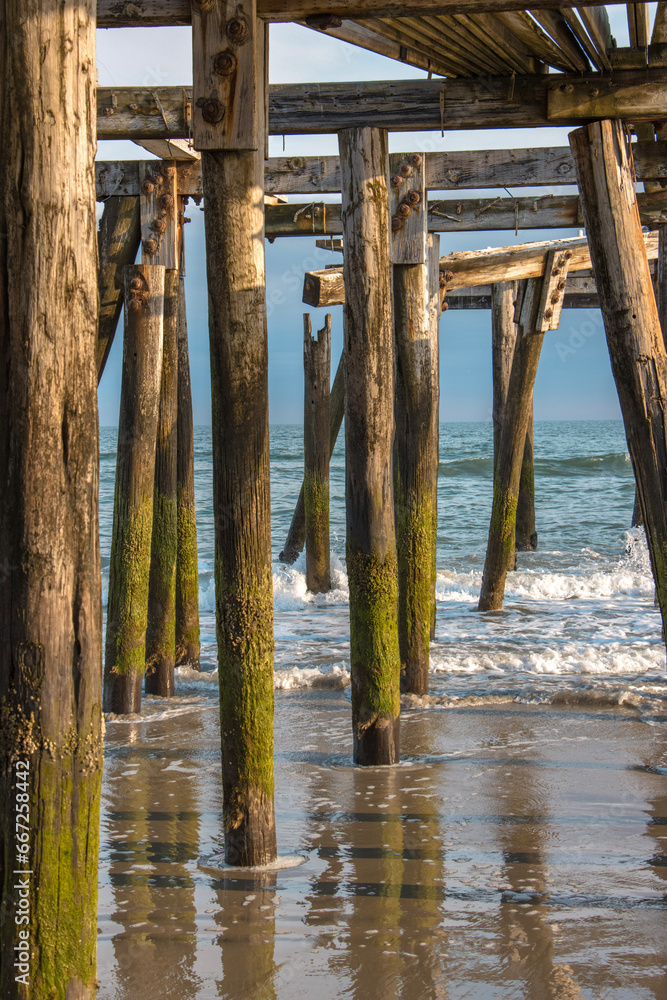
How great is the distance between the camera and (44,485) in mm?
2201

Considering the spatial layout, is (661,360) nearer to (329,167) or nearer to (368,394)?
Result: (368,394)

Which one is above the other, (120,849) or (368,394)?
(368,394)

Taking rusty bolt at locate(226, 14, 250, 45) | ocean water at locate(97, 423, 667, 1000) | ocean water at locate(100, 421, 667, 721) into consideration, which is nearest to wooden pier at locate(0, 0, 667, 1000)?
rusty bolt at locate(226, 14, 250, 45)

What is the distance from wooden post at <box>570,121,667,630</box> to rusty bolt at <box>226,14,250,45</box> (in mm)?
1884

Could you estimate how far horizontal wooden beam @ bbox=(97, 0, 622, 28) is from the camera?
Result: 3.58 metres

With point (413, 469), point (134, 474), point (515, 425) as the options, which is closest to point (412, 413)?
point (413, 469)

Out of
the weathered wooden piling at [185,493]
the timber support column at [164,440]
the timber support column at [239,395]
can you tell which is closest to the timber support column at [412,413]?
the timber support column at [164,440]

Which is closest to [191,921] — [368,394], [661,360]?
[368,394]

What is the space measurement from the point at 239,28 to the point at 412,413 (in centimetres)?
322

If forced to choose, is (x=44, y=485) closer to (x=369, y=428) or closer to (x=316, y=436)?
(x=369, y=428)

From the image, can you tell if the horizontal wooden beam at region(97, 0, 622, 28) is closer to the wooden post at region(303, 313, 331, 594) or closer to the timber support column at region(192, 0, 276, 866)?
the timber support column at region(192, 0, 276, 866)

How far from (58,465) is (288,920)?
5.96ft

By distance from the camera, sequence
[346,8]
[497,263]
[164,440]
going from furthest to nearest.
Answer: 1. [497,263]
2. [164,440]
3. [346,8]

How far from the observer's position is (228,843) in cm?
356
